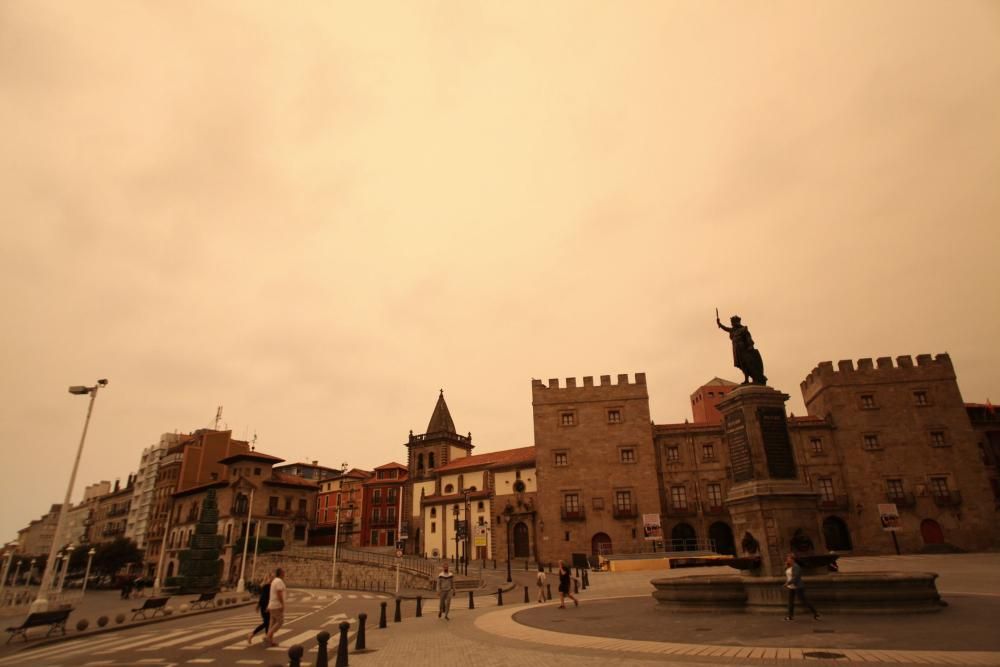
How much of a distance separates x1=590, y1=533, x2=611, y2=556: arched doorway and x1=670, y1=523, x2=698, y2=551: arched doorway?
17.7ft

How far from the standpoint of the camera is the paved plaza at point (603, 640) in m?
8.57

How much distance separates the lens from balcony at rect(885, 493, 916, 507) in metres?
44.3

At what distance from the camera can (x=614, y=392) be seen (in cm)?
5075

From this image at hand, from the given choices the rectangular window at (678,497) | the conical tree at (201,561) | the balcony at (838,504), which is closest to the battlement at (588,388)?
the rectangular window at (678,497)

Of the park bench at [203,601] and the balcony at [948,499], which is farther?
the balcony at [948,499]

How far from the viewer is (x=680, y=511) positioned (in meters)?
46.8

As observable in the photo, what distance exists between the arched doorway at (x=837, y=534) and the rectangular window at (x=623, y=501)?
15911mm

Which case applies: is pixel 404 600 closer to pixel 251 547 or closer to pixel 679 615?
pixel 679 615

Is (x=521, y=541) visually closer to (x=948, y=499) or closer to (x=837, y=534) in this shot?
(x=837, y=534)

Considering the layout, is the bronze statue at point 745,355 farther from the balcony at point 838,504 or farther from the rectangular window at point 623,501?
the balcony at point 838,504

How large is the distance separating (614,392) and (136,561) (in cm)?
7449

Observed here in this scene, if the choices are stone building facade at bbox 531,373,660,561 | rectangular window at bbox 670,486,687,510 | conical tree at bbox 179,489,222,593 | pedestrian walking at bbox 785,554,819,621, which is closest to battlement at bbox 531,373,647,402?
stone building facade at bbox 531,373,660,561

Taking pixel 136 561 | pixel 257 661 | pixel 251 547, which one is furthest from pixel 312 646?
pixel 136 561

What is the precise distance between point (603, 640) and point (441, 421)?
59.8m
